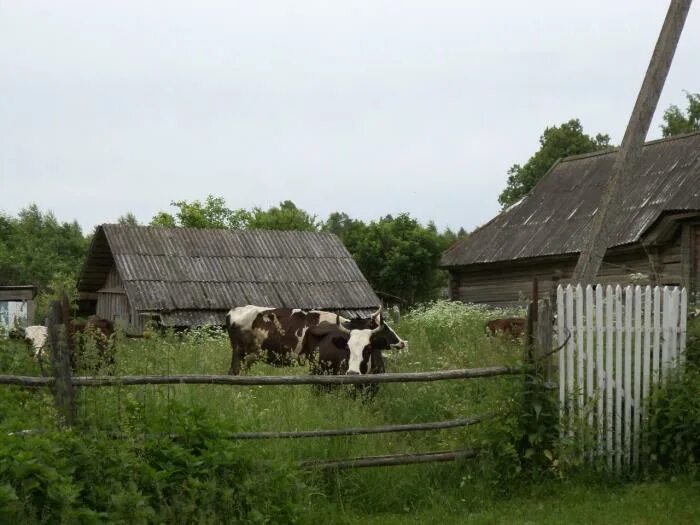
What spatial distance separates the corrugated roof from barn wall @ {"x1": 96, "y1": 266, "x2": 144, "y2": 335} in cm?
968

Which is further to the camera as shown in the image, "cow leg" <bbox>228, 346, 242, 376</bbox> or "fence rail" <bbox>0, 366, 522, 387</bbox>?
"cow leg" <bbox>228, 346, 242, 376</bbox>

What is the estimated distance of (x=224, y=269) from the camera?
24.6m

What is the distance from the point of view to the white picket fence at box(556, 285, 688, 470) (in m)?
7.87

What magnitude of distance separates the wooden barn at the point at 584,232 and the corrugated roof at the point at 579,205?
0.10 ft

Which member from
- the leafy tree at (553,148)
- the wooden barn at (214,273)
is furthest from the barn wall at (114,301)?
the leafy tree at (553,148)

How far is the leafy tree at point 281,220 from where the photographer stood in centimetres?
4906

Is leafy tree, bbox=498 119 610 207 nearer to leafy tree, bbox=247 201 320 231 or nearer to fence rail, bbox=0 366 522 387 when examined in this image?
leafy tree, bbox=247 201 320 231

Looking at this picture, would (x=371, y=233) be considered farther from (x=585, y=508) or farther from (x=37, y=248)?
(x=585, y=508)

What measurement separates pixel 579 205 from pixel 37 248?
39.2 meters

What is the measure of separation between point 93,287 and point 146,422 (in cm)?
2263

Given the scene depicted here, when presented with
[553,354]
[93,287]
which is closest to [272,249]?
[93,287]

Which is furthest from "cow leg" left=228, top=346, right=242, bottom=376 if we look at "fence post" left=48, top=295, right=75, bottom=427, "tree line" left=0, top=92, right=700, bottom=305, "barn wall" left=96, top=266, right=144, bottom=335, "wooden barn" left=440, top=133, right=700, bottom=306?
"tree line" left=0, top=92, right=700, bottom=305

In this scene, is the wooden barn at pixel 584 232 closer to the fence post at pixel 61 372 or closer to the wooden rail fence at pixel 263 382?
the wooden rail fence at pixel 263 382

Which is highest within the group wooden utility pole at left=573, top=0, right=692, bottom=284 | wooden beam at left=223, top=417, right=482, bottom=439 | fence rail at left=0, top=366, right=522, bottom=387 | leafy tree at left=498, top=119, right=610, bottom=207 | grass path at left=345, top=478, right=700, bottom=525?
leafy tree at left=498, top=119, right=610, bottom=207
